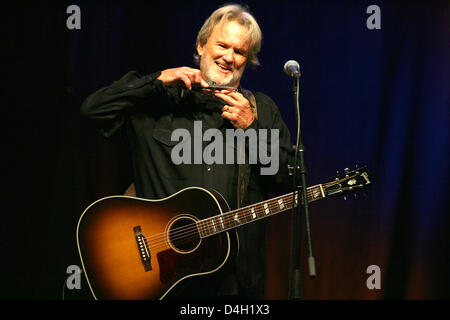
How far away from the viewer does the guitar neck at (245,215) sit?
7.29 ft

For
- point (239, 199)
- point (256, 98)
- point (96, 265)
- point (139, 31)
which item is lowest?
point (96, 265)

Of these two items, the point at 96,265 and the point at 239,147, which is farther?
the point at 239,147

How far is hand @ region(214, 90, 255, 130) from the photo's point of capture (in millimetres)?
2359

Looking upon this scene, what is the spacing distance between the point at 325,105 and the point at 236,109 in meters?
1.27

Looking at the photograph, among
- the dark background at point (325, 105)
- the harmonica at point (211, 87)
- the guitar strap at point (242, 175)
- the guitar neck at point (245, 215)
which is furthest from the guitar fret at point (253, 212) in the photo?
the dark background at point (325, 105)

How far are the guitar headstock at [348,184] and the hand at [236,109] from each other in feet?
1.67

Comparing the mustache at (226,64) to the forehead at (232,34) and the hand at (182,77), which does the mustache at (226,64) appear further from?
the hand at (182,77)

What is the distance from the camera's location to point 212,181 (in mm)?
2387

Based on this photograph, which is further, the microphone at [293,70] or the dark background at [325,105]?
the dark background at [325,105]

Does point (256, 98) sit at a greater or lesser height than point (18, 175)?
greater

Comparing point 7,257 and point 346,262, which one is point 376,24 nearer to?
point 346,262

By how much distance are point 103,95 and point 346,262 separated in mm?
2084

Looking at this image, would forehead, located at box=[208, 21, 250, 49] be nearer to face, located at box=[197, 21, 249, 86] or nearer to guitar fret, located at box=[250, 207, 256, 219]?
face, located at box=[197, 21, 249, 86]

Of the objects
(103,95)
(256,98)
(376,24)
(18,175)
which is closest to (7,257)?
(18,175)
